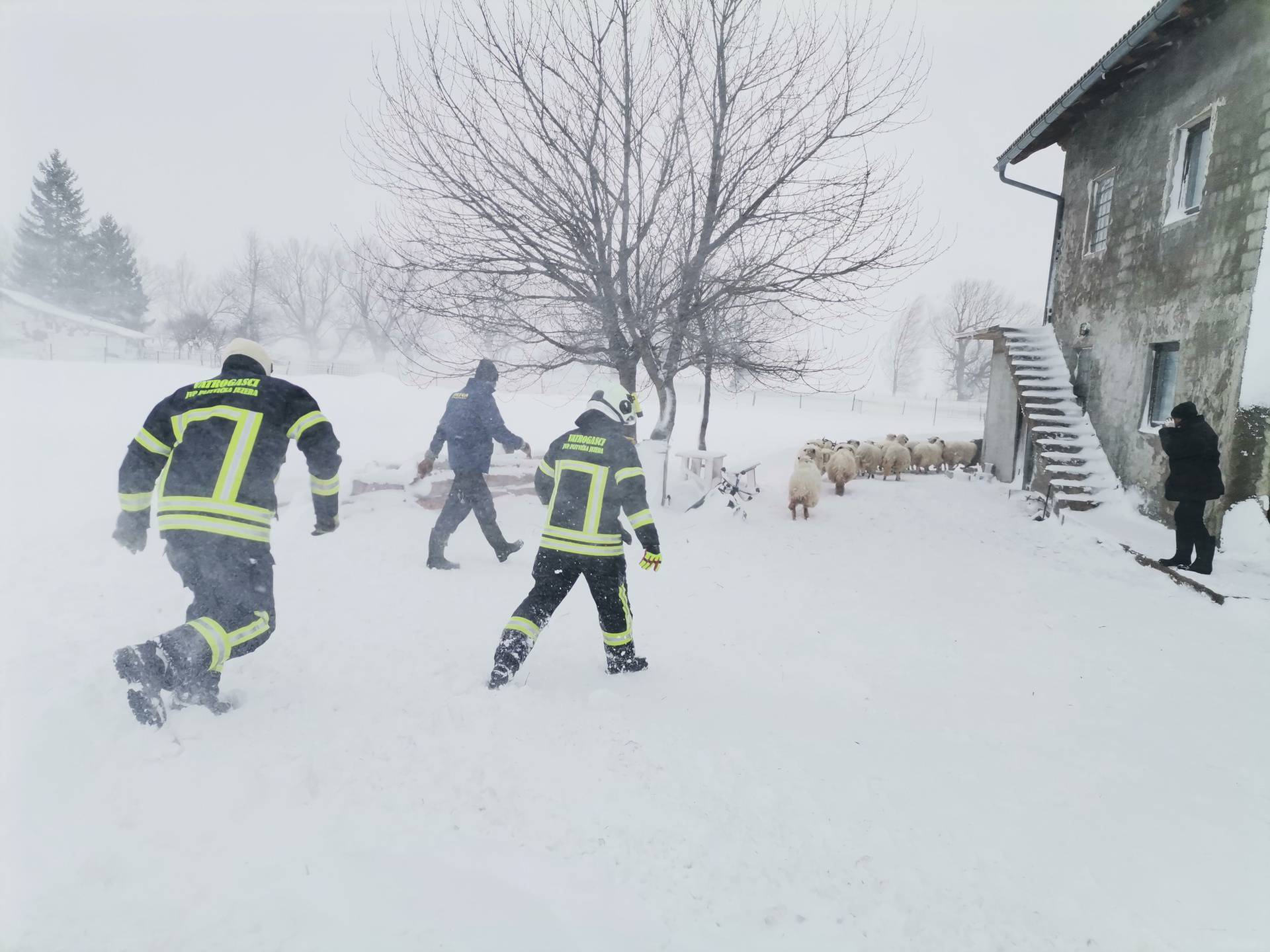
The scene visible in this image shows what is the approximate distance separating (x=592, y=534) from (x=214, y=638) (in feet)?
6.10

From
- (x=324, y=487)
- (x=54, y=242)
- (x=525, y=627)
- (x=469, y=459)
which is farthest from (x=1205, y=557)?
(x=54, y=242)

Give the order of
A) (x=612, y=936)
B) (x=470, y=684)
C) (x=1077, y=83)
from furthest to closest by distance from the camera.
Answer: (x=1077, y=83) → (x=470, y=684) → (x=612, y=936)

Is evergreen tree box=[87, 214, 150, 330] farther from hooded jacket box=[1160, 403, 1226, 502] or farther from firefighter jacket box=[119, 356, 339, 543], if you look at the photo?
hooded jacket box=[1160, 403, 1226, 502]

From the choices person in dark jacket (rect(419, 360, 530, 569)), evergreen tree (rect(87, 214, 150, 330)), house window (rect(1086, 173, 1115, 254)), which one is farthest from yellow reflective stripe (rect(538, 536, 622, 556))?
evergreen tree (rect(87, 214, 150, 330))

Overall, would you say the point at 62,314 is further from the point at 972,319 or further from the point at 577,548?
the point at 972,319

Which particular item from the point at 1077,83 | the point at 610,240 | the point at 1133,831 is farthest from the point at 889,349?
the point at 1133,831

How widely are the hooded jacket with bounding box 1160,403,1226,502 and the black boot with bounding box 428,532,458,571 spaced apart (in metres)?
6.99

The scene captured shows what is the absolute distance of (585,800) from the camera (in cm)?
271

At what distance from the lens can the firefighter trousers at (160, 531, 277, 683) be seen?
2.95 meters

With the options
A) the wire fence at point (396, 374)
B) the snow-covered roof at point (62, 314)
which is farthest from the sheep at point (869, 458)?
the snow-covered roof at point (62, 314)

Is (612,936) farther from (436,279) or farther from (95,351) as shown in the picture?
(95,351)

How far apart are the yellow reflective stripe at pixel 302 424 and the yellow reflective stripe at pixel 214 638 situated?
0.94 meters

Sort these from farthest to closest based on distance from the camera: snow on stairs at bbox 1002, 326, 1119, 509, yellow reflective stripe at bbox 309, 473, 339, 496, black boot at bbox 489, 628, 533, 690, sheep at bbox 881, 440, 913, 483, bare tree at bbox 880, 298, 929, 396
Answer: bare tree at bbox 880, 298, 929, 396 → sheep at bbox 881, 440, 913, 483 → snow on stairs at bbox 1002, 326, 1119, 509 → black boot at bbox 489, 628, 533, 690 → yellow reflective stripe at bbox 309, 473, 339, 496

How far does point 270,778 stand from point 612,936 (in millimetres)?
1569
